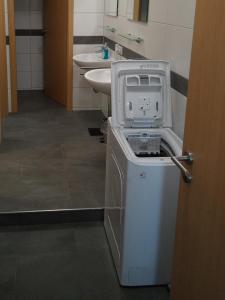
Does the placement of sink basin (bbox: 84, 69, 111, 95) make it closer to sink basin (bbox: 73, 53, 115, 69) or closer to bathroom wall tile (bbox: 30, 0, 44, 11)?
sink basin (bbox: 73, 53, 115, 69)

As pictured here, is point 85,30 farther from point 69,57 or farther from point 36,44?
point 36,44

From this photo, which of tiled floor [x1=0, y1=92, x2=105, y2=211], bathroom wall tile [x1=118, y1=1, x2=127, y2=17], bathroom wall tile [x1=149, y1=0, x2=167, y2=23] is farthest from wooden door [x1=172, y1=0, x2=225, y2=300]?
bathroom wall tile [x1=118, y1=1, x2=127, y2=17]

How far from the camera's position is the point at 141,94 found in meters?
2.54

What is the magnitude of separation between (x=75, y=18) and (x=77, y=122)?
1256 mm

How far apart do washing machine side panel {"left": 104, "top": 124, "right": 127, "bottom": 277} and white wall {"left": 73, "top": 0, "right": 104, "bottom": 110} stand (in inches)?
110

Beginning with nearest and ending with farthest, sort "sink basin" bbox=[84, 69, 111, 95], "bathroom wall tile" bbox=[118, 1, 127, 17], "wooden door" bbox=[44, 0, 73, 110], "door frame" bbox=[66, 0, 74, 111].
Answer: "sink basin" bbox=[84, 69, 111, 95] → "bathroom wall tile" bbox=[118, 1, 127, 17] → "door frame" bbox=[66, 0, 74, 111] → "wooden door" bbox=[44, 0, 73, 110]

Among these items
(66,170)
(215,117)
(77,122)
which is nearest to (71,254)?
(66,170)

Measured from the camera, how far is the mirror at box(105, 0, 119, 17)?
4311mm

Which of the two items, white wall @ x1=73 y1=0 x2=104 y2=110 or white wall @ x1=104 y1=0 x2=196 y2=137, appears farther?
white wall @ x1=73 y1=0 x2=104 y2=110

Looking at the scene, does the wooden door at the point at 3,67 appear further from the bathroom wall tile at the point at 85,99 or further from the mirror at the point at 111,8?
the mirror at the point at 111,8

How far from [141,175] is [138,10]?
1.77 meters

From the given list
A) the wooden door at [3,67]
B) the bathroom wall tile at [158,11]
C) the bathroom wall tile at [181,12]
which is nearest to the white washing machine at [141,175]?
the bathroom wall tile at [181,12]

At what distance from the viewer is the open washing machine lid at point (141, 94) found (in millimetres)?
2510

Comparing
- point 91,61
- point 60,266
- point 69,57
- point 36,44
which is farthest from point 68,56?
point 60,266
